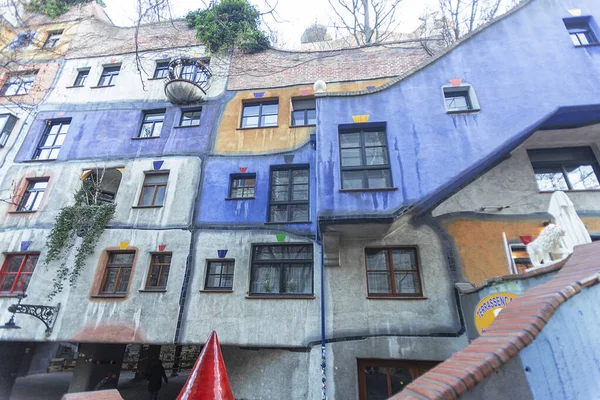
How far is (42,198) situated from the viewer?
1218cm

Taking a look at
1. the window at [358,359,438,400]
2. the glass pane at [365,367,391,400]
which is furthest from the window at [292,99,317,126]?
the glass pane at [365,367,391,400]

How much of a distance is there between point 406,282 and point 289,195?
4.91m

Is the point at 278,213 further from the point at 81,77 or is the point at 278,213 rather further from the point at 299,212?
the point at 81,77

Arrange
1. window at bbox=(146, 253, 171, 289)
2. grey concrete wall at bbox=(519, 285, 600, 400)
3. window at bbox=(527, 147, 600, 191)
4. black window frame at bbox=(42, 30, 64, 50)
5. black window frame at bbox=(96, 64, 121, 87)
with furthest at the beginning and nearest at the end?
1. black window frame at bbox=(42, 30, 64, 50)
2. black window frame at bbox=(96, 64, 121, 87)
3. window at bbox=(146, 253, 171, 289)
4. window at bbox=(527, 147, 600, 191)
5. grey concrete wall at bbox=(519, 285, 600, 400)

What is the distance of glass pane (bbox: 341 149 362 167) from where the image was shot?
28.6 ft

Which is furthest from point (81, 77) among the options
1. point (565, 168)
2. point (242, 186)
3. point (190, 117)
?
point (565, 168)

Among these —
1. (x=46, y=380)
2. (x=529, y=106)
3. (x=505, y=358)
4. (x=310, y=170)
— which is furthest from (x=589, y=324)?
(x=46, y=380)

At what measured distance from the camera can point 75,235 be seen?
1116cm

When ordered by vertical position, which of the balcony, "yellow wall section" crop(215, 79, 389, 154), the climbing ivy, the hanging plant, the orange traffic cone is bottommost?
the orange traffic cone

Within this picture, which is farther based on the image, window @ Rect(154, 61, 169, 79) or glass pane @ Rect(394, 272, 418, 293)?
window @ Rect(154, 61, 169, 79)

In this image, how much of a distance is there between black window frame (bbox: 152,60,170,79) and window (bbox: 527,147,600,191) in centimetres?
1615

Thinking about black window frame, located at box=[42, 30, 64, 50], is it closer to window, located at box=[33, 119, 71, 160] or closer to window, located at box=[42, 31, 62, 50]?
window, located at box=[42, 31, 62, 50]

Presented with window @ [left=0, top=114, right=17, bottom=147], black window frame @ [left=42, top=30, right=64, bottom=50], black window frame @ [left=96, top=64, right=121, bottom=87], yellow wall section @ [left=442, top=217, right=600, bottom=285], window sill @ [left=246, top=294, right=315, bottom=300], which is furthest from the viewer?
black window frame @ [left=42, top=30, right=64, bottom=50]

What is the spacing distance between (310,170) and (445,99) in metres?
5.08
